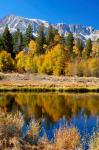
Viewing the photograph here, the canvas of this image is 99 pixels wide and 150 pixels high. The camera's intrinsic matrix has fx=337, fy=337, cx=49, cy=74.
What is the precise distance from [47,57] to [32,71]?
23.1 feet

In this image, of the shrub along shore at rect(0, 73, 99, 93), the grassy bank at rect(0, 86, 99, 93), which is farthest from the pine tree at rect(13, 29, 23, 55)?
the grassy bank at rect(0, 86, 99, 93)

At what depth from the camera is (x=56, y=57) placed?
372 feet

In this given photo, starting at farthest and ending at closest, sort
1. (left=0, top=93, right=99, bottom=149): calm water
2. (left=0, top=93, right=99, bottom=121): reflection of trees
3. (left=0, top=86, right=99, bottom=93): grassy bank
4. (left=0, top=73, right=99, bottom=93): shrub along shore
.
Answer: (left=0, top=73, right=99, bottom=93): shrub along shore < (left=0, top=86, right=99, bottom=93): grassy bank < (left=0, top=93, right=99, bottom=121): reflection of trees < (left=0, top=93, right=99, bottom=149): calm water

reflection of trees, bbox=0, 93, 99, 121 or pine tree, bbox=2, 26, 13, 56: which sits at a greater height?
pine tree, bbox=2, 26, 13, 56

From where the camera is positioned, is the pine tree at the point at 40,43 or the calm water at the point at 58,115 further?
the pine tree at the point at 40,43

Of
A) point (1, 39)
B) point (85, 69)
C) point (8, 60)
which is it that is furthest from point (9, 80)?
point (1, 39)

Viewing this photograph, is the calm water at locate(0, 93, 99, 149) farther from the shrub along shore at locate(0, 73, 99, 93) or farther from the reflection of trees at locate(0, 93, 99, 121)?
the shrub along shore at locate(0, 73, 99, 93)

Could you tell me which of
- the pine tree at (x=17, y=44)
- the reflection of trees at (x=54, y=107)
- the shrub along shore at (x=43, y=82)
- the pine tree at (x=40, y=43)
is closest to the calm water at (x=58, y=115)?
the reflection of trees at (x=54, y=107)

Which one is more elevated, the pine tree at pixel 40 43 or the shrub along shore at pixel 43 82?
the pine tree at pixel 40 43

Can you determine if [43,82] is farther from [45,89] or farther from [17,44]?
[17,44]

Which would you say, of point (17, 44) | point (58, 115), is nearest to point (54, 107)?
point (58, 115)

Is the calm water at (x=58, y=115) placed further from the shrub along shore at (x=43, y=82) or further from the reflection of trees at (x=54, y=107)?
the shrub along shore at (x=43, y=82)

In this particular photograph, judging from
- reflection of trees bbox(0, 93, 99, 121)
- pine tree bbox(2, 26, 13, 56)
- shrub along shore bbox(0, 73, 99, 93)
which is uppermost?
pine tree bbox(2, 26, 13, 56)

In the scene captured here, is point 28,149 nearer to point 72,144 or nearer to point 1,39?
point 72,144
